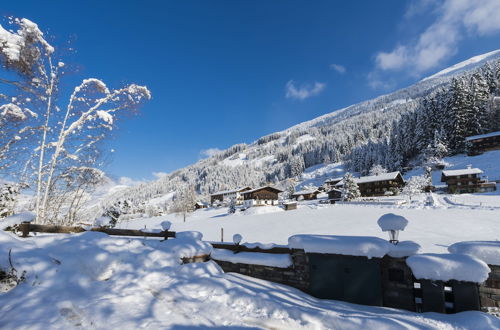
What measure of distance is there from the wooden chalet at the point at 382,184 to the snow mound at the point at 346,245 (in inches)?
2116

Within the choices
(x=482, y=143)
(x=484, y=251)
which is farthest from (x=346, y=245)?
(x=482, y=143)

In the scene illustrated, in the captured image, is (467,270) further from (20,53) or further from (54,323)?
(20,53)

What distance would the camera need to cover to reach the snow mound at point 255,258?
7004 millimetres

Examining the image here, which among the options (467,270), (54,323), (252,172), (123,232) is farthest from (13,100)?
(252,172)

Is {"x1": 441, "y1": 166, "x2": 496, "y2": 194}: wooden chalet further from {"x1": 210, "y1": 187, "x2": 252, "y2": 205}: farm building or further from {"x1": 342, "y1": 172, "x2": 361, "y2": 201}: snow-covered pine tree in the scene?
{"x1": 210, "y1": 187, "x2": 252, "y2": 205}: farm building

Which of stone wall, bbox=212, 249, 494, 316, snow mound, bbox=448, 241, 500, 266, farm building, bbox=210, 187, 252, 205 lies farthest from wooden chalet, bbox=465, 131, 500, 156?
stone wall, bbox=212, 249, 494, 316

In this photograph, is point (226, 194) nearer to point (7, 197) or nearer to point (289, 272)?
point (7, 197)

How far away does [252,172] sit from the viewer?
482 ft

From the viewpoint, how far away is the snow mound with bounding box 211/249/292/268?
7004 millimetres

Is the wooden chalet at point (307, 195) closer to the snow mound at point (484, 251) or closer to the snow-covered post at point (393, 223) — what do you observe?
the snow-covered post at point (393, 223)

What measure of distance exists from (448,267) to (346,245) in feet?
6.47

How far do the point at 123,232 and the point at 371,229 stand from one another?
62.2 feet

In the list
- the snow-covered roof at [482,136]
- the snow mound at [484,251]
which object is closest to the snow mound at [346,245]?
the snow mound at [484,251]

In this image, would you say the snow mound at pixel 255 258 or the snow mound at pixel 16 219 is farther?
the snow mound at pixel 255 258
